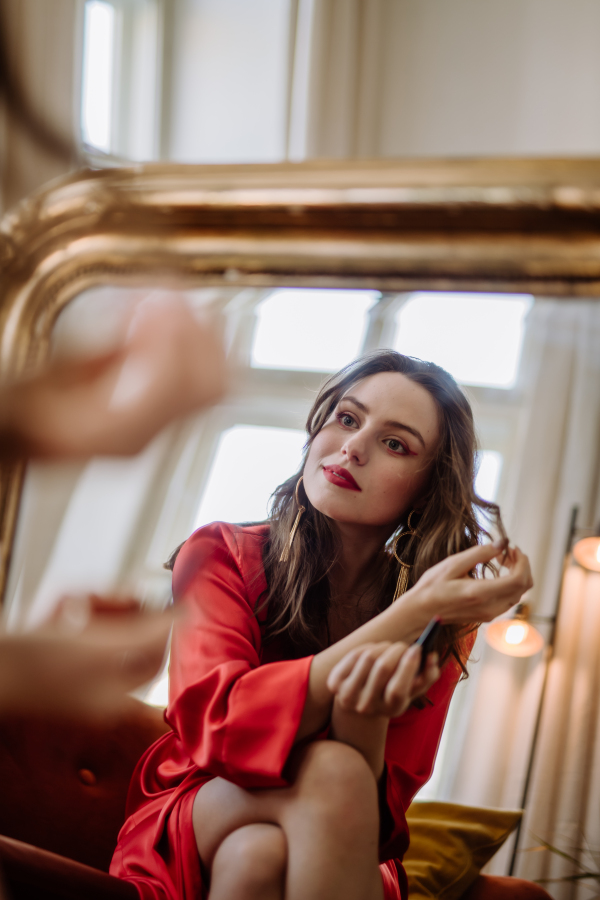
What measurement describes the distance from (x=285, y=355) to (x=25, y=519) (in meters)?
0.19

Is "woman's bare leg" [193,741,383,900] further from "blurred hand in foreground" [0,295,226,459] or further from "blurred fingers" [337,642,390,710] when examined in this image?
"blurred hand in foreground" [0,295,226,459]

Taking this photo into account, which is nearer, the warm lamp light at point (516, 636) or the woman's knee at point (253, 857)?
the woman's knee at point (253, 857)

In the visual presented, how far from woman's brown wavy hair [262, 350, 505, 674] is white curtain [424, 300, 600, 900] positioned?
0.20 ft

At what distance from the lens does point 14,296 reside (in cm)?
40

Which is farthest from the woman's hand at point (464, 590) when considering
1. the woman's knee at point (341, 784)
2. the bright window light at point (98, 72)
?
the bright window light at point (98, 72)

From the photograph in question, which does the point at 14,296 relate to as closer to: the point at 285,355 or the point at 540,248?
the point at 285,355

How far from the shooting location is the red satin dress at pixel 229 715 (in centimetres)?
43

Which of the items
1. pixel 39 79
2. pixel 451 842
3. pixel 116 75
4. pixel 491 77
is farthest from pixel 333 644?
pixel 491 77

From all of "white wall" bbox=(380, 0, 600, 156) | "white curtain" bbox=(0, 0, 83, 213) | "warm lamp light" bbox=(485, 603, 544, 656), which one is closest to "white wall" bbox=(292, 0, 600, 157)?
"white wall" bbox=(380, 0, 600, 156)

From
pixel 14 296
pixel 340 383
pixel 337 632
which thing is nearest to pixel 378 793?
pixel 337 632

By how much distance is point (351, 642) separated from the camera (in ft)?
1.34

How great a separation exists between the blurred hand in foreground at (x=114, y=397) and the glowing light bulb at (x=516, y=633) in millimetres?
311

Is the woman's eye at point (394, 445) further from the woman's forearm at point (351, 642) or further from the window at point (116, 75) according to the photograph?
the window at point (116, 75)

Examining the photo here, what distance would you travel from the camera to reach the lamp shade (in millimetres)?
531
